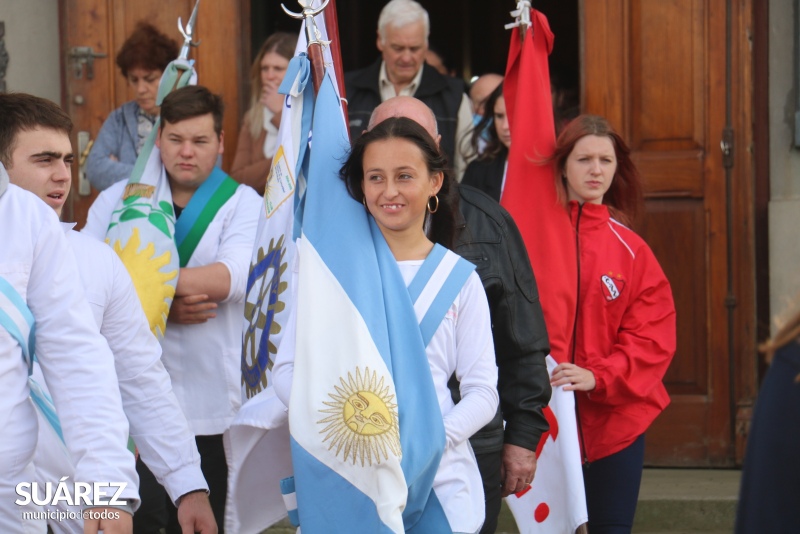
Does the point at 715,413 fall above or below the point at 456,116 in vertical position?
below

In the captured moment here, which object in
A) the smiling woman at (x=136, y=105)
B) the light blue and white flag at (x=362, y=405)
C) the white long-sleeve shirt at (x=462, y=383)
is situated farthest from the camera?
the smiling woman at (x=136, y=105)

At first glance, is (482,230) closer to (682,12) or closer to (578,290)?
(578,290)

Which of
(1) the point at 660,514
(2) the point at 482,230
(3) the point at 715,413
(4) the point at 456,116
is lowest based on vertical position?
(1) the point at 660,514

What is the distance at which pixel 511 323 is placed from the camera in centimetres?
344

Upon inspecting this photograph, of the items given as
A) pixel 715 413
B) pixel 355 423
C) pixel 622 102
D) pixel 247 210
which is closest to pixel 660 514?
pixel 715 413

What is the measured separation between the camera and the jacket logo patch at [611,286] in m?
4.13

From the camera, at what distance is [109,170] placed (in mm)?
5098

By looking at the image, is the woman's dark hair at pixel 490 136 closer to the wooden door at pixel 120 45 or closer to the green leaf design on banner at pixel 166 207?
the wooden door at pixel 120 45

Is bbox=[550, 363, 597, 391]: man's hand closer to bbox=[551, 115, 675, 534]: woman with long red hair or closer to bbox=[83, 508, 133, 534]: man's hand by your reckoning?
bbox=[551, 115, 675, 534]: woman with long red hair

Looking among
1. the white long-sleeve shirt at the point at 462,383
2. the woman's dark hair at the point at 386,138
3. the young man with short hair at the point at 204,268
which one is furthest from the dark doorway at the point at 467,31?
the white long-sleeve shirt at the point at 462,383

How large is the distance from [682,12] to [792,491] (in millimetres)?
4175

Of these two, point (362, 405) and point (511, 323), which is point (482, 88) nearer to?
point (511, 323)

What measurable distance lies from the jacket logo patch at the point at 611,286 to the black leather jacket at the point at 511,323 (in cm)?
69

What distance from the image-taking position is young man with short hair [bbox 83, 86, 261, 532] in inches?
171
